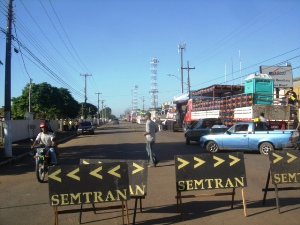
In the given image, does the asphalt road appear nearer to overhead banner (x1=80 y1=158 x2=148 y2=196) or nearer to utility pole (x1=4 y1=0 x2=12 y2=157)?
overhead banner (x1=80 y1=158 x2=148 y2=196)

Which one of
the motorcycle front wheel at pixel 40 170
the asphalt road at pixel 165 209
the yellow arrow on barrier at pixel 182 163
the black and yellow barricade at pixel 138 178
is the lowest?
the asphalt road at pixel 165 209

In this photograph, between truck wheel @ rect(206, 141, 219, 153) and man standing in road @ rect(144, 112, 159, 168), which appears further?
truck wheel @ rect(206, 141, 219, 153)

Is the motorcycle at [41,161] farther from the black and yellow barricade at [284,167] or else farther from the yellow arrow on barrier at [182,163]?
the black and yellow barricade at [284,167]

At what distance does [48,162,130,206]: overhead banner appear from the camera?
221 inches

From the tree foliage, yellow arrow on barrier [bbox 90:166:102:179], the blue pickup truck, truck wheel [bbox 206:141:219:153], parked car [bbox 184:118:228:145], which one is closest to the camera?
yellow arrow on barrier [bbox 90:166:102:179]

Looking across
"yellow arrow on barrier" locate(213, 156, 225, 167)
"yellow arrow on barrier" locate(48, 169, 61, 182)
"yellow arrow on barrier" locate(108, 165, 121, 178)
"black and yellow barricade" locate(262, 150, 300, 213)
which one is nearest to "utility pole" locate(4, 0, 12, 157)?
"yellow arrow on barrier" locate(48, 169, 61, 182)

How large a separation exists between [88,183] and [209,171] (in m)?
2.25

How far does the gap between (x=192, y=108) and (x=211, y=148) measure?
14556 mm

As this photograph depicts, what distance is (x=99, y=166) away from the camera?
5762mm

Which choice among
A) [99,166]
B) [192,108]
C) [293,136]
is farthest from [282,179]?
[192,108]

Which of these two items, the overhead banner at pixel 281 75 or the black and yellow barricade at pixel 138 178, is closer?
the black and yellow barricade at pixel 138 178

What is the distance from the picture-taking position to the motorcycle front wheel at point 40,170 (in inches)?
386

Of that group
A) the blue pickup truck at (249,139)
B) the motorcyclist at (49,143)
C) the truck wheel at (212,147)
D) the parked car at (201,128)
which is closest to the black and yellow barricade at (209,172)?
the motorcyclist at (49,143)

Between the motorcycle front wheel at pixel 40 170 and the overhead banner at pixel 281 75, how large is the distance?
80.1 ft
